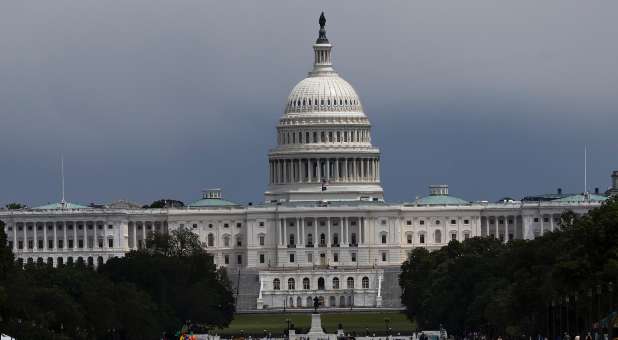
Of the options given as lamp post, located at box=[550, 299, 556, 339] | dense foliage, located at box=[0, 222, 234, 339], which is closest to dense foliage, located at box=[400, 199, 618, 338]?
lamp post, located at box=[550, 299, 556, 339]

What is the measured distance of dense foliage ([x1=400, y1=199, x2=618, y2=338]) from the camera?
5100 inches

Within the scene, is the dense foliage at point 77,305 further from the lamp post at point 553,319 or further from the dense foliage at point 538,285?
the lamp post at point 553,319

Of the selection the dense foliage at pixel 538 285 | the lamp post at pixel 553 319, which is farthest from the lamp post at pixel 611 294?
the lamp post at pixel 553 319

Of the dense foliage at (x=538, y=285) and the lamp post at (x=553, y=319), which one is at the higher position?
the dense foliage at (x=538, y=285)

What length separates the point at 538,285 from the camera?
14938cm

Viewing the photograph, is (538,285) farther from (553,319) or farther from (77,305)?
(77,305)

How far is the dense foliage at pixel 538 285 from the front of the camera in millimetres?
129538

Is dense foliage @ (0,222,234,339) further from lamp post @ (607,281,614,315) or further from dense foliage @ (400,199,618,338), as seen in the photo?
lamp post @ (607,281,614,315)

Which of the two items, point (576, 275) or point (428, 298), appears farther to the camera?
point (428, 298)

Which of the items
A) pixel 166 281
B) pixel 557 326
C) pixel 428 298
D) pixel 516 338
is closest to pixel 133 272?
pixel 166 281

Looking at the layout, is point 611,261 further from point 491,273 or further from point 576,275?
point 491,273

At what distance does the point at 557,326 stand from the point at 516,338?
1385 cm

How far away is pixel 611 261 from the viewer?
417 feet

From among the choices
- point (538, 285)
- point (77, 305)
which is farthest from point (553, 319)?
point (77, 305)
